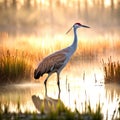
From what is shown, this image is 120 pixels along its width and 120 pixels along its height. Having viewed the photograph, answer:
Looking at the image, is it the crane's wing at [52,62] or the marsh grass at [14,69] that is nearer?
the crane's wing at [52,62]

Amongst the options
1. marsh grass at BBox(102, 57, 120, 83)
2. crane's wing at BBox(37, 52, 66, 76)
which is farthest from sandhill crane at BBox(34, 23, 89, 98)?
marsh grass at BBox(102, 57, 120, 83)

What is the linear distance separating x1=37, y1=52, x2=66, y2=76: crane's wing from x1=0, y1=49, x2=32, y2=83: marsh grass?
0.69 m

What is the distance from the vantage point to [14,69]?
13.6m

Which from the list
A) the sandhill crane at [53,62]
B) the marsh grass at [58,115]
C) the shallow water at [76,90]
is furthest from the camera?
the sandhill crane at [53,62]

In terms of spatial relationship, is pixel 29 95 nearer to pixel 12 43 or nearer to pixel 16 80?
pixel 16 80

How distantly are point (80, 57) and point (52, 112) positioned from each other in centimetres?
713

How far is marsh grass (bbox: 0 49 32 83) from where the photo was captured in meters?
13.6

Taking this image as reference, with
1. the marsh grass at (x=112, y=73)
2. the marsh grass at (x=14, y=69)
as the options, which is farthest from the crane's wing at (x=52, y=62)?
the marsh grass at (x=112, y=73)

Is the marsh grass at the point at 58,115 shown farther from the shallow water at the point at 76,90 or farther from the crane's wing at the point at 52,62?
the crane's wing at the point at 52,62

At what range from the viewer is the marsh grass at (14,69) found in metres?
13.6

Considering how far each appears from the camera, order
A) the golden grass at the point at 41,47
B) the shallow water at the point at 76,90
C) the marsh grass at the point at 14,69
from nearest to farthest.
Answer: the shallow water at the point at 76,90
the marsh grass at the point at 14,69
the golden grass at the point at 41,47

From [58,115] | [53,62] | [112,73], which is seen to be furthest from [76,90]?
[58,115]

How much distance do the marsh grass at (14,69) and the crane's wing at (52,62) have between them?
0.69m

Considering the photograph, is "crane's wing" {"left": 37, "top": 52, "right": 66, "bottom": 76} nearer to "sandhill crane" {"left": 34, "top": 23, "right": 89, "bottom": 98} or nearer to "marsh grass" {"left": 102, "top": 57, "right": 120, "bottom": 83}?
"sandhill crane" {"left": 34, "top": 23, "right": 89, "bottom": 98}
